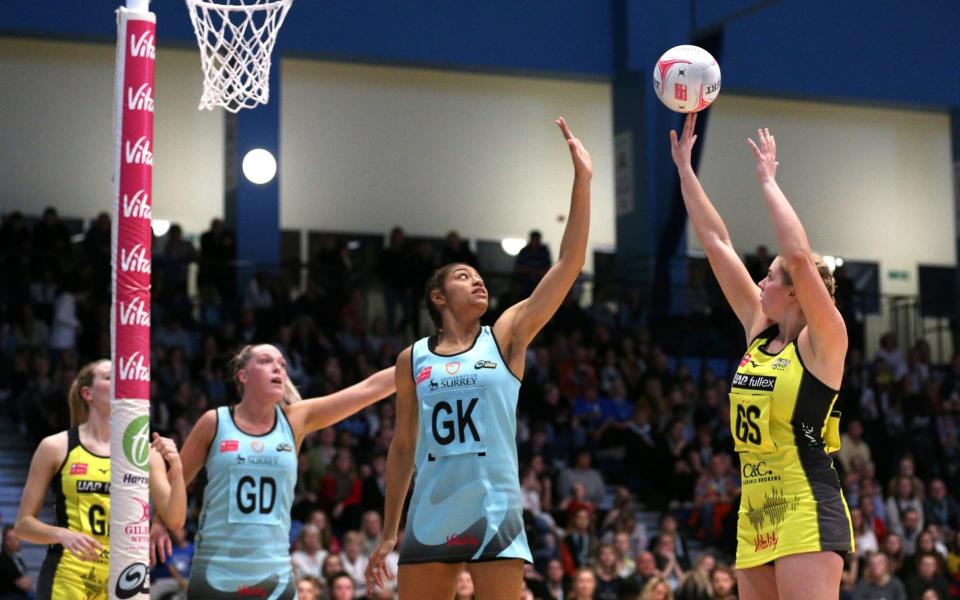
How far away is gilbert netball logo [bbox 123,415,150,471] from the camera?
5.99 meters

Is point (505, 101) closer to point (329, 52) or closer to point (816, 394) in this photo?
point (329, 52)

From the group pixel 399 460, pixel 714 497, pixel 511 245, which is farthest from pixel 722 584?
pixel 511 245

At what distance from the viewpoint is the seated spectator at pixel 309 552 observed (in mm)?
14266

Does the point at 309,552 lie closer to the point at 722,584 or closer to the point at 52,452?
the point at 722,584

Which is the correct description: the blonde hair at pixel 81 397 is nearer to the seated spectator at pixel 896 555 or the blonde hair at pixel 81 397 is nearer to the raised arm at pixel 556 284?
the raised arm at pixel 556 284

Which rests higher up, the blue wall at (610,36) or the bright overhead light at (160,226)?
the blue wall at (610,36)

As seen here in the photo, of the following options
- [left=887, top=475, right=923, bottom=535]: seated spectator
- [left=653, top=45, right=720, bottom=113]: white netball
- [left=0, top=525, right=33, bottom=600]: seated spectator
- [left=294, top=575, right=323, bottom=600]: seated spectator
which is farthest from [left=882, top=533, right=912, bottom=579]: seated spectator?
[left=653, top=45, right=720, bottom=113]: white netball

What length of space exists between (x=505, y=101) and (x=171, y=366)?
393 inches

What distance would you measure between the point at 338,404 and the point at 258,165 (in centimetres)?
1329

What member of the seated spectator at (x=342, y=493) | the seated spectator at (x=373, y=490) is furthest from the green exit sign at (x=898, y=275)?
the seated spectator at (x=342, y=493)

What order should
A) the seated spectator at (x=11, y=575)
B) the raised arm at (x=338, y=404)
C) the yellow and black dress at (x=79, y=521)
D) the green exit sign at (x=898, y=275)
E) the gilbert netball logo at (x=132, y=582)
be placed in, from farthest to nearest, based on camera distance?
1. the green exit sign at (x=898, y=275)
2. the seated spectator at (x=11, y=575)
3. the raised arm at (x=338, y=404)
4. the yellow and black dress at (x=79, y=521)
5. the gilbert netball logo at (x=132, y=582)

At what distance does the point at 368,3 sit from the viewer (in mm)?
21281

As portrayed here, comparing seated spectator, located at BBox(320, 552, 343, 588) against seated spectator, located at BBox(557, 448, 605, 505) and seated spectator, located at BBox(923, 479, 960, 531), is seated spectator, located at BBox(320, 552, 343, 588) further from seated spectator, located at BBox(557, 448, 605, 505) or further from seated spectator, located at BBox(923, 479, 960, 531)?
seated spectator, located at BBox(923, 479, 960, 531)

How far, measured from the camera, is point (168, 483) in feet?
23.1
